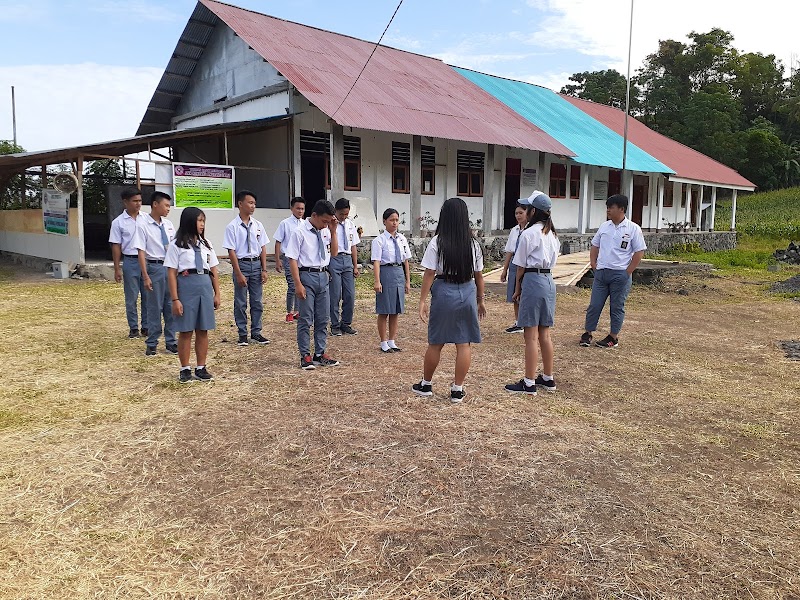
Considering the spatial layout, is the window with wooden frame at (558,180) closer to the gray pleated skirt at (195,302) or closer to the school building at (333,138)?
the school building at (333,138)

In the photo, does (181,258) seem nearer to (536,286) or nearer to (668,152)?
(536,286)

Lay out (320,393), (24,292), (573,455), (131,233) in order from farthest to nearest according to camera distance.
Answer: (24,292) < (131,233) < (320,393) < (573,455)

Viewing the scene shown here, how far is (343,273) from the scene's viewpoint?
7039mm

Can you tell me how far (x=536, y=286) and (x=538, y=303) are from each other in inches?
6.0

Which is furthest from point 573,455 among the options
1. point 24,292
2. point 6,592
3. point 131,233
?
point 24,292

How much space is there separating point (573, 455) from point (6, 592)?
2936mm

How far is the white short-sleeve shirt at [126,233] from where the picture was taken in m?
6.40

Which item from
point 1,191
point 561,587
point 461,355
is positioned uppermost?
point 1,191

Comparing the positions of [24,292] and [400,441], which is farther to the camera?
[24,292]

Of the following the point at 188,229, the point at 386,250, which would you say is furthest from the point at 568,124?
the point at 188,229

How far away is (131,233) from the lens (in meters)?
6.43

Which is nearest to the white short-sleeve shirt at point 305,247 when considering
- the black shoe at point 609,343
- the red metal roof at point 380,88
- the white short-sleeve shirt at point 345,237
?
the white short-sleeve shirt at point 345,237

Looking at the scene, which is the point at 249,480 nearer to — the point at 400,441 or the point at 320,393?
the point at 400,441

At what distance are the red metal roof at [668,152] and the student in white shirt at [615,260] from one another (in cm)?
1830
